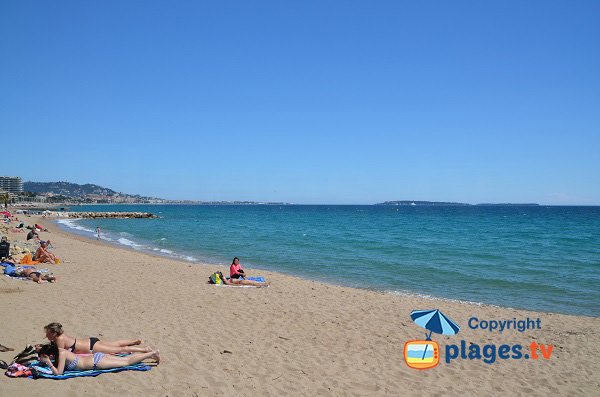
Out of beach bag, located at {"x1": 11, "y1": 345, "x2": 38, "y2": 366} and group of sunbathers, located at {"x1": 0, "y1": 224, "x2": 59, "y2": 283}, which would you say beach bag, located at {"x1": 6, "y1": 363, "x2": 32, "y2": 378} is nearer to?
beach bag, located at {"x1": 11, "y1": 345, "x2": 38, "y2": 366}

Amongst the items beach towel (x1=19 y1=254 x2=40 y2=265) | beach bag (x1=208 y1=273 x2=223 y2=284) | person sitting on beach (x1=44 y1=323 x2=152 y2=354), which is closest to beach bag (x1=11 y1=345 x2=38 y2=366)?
person sitting on beach (x1=44 y1=323 x2=152 y2=354)

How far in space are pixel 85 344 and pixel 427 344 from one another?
6.16 meters

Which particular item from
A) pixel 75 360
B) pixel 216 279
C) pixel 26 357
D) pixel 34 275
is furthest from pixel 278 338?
pixel 34 275

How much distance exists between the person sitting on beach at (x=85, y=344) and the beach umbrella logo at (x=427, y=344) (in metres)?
4.60

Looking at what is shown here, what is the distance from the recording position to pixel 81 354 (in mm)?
6051

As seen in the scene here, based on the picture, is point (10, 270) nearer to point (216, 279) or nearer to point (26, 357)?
point (216, 279)

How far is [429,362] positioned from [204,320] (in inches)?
188

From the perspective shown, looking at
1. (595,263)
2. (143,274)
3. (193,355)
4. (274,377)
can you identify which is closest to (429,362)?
(274,377)

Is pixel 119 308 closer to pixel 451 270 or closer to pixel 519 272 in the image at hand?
pixel 451 270

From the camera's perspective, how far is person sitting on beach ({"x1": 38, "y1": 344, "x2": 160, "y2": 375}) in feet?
18.9

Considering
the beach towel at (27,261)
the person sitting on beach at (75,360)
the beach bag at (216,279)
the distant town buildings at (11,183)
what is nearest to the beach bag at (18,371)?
the person sitting on beach at (75,360)

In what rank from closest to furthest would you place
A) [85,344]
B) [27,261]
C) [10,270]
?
[85,344] < [10,270] < [27,261]

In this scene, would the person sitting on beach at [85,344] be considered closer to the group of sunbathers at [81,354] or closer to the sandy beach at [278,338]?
the group of sunbathers at [81,354]

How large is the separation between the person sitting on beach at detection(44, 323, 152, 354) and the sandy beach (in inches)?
21.0
